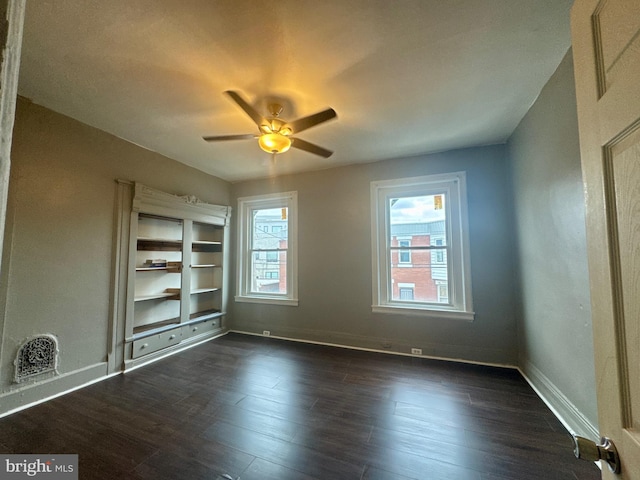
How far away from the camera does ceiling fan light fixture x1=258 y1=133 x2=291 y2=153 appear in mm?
2174

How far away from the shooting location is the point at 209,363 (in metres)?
3.12

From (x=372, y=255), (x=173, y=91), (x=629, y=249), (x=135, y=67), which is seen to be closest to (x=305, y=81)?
(x=173, y=91)

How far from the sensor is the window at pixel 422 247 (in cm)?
324

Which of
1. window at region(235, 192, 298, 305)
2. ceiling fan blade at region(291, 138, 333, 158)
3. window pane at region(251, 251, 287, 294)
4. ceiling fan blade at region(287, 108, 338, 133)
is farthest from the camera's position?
window pane at region(251, 251, 287, 294)

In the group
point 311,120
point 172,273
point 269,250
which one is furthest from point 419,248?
point 172,273

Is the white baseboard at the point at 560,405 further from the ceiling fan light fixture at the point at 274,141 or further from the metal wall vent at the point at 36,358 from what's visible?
the metal wall vent at the point at 36,358

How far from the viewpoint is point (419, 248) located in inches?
137

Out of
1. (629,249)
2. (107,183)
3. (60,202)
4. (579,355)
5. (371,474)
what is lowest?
(371,474)

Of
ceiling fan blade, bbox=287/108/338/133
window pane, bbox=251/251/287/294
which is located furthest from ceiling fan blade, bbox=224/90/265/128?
window pane, bbox=251/251/287/294

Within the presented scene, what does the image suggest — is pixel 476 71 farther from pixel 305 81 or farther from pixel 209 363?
pixel 209 363

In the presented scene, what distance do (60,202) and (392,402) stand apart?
3.59 meters

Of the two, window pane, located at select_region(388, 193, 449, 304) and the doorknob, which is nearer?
the doorknob

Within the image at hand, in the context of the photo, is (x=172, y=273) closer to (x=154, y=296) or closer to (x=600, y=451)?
(x=154, y=296)

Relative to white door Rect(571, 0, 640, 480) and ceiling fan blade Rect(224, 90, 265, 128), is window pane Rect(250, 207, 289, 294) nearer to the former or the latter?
ceiling fan blade Rect(224, 90, 265, 128)
